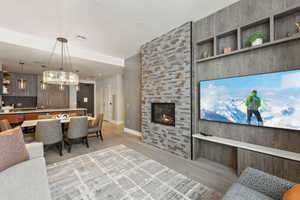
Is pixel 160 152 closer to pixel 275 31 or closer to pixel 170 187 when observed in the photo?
pixel 170 187

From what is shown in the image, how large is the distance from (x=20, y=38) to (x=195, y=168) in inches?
196

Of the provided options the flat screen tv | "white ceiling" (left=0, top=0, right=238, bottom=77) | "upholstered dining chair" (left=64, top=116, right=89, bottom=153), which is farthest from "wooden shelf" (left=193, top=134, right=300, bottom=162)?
"upholstered dining chair" (left=64, top=116, right=89, bottom=153)

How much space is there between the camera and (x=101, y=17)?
244cm

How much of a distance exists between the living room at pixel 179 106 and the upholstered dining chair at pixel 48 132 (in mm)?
21

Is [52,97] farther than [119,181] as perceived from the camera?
Yes

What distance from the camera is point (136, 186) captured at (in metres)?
1.77

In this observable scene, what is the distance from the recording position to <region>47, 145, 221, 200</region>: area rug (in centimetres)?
159

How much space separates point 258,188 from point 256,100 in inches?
51.0

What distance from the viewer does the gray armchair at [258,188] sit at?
1.02 m

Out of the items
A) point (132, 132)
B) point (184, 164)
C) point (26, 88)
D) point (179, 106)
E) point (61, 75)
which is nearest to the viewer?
point (184, 164)

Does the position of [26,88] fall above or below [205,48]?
below

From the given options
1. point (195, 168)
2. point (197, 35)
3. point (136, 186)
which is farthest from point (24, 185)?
point (197, 35)

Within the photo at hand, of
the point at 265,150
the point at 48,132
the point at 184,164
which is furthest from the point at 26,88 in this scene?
the point at 265,150

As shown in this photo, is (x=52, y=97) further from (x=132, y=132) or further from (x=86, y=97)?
(x=132, y=132)
